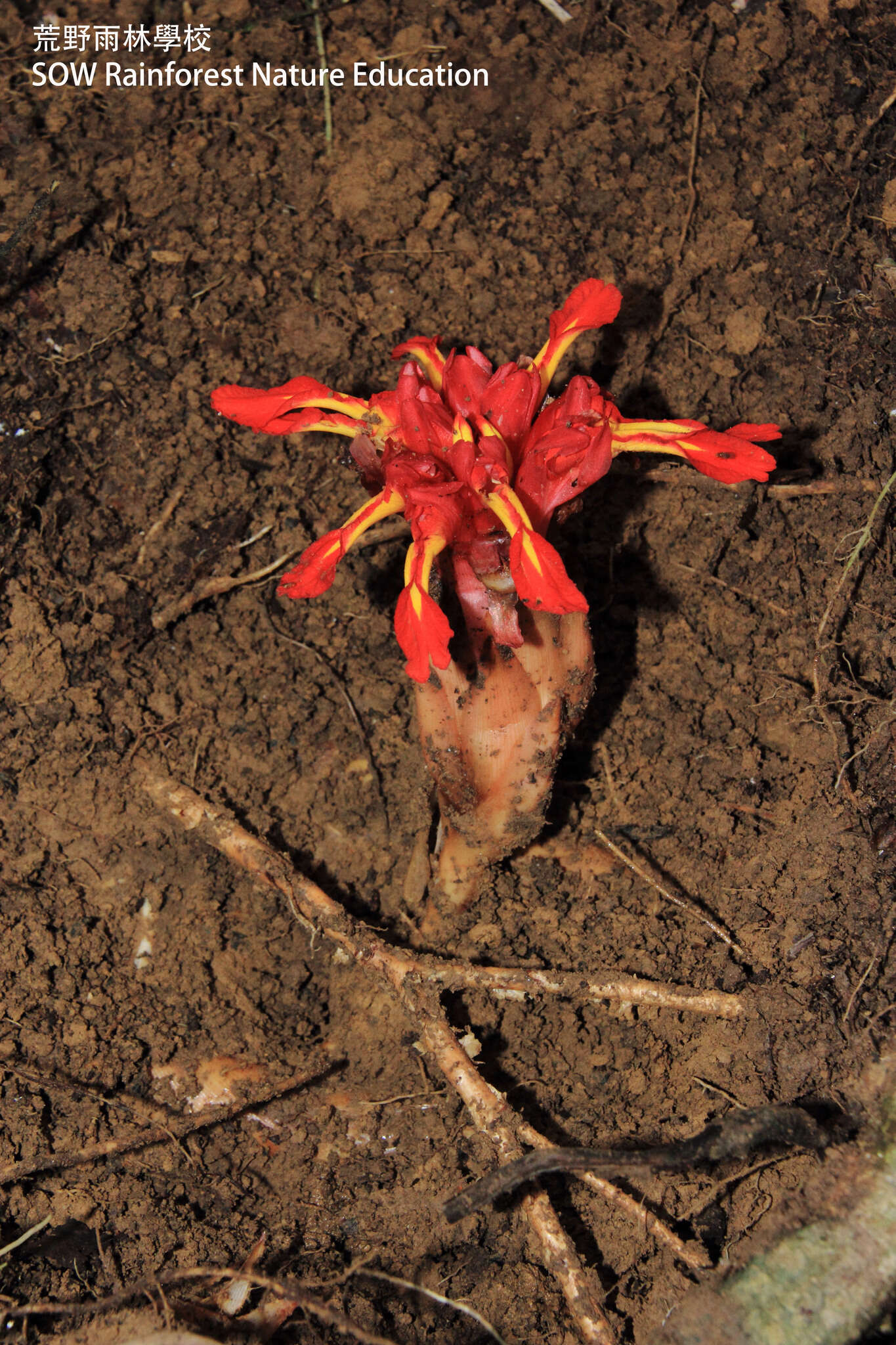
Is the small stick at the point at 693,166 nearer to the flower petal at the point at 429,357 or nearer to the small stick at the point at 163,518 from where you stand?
the flower petal at the point at 429,357

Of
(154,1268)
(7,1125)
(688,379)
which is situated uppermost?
(688,379)

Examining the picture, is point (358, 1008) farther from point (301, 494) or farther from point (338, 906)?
point (301, 494)

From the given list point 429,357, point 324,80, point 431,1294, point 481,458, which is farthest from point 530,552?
point 324,80

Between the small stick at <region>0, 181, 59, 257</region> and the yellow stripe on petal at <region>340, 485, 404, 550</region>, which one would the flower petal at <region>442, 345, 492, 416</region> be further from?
the small stick at <region>0, 181, 59, 257</region>

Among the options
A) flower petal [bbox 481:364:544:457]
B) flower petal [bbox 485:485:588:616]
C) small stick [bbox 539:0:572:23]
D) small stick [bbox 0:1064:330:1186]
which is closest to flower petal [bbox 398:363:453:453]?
flower petal [bbox 481:364:544:457]

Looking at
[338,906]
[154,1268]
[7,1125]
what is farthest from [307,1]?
[154,1268]

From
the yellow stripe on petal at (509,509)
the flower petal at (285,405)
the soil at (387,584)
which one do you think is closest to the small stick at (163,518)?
the soil at (387,584)
